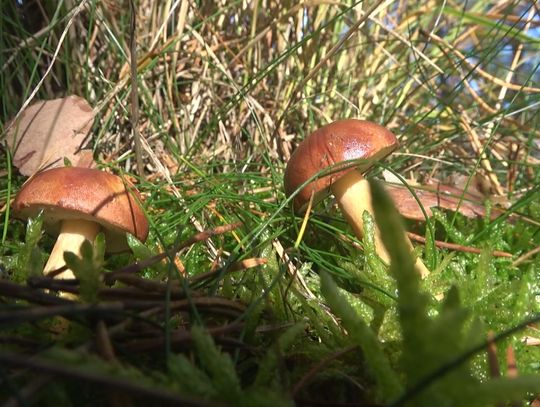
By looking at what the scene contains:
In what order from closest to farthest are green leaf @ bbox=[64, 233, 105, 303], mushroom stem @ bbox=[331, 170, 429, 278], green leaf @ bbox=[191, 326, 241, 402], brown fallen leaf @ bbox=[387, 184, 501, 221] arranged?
green leaf @ bbox=[191, 326, 241, 402]
green leaf @ bbox=[64, 233, 105, 303]
mushroom stem @ bbox=[331, 170, 429, 278]
brown fallen leaf @ bbox=[387, 184, 501, 221]

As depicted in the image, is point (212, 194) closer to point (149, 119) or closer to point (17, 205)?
point (17, 205)


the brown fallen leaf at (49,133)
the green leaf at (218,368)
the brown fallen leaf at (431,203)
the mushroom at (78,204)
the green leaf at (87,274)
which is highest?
the brown fallen leaf at (431,203)

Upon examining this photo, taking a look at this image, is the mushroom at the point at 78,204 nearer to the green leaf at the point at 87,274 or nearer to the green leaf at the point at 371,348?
the green leaf at the point at 87,274

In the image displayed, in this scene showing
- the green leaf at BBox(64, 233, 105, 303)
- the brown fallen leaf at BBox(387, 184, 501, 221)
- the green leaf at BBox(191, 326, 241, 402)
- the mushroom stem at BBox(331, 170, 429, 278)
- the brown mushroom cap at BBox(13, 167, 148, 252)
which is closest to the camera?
the green leaf at BBox(191, 326, 241, 402)

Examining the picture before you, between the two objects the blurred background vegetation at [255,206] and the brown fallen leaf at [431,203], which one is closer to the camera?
the blurred background vegetation at [255,206]

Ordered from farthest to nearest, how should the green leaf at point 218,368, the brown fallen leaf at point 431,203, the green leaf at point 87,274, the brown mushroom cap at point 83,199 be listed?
the brown fallen leaf at point 431,203, the brown mushroom cap at point 83,199, the green leaf at point 87,274, the green leaf at point 218,368

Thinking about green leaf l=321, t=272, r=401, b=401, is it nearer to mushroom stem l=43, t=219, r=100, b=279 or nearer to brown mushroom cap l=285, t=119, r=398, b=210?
brown mushroom cap l=285, t=119, r=398, b=210

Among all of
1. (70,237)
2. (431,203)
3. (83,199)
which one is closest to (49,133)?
(70,237)

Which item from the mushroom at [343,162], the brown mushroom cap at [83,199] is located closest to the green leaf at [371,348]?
the mushroom at [343,162]

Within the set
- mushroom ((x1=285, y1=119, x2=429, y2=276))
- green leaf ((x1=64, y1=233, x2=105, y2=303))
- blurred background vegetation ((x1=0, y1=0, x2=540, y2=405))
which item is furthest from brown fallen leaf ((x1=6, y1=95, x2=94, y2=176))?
green leaf ((x1=64, y1=233, x2=105, y2=303))
